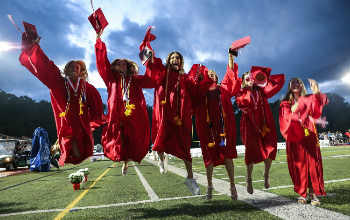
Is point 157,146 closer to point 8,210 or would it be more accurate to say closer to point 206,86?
point 206,86

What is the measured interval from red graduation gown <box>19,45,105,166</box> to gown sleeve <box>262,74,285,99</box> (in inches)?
136

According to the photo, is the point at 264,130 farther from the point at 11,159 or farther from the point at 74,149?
the point at 11,159

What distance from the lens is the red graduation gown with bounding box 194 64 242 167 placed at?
4.31 meters

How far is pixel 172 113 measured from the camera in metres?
4.26

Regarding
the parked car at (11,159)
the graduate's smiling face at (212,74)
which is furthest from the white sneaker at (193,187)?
the parked car at (11,159)

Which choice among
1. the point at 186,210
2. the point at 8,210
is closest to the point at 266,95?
the point at 186,210

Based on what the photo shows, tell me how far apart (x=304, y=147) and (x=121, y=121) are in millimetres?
3508

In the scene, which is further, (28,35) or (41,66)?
(41,66)

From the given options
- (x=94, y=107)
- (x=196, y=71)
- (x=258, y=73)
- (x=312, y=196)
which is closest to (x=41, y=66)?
(x=94, y=107)

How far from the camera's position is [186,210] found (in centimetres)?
434

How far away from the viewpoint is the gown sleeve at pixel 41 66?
3.85 m

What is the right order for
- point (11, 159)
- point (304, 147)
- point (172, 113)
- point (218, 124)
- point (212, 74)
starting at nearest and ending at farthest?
point (172, 113)
point (218, 124)
point (304, 147)
point (212, 74)
point (11, 159)

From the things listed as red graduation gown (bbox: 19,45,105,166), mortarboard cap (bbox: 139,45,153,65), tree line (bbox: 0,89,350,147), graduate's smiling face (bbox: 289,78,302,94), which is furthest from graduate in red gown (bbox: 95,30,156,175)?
tree line (bbox: 0,89,350,147)

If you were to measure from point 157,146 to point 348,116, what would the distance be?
7794 cm
